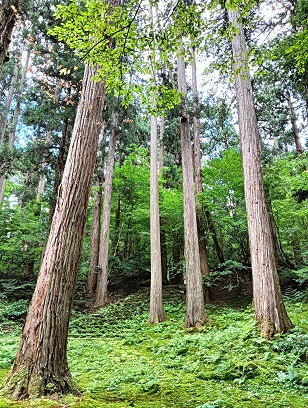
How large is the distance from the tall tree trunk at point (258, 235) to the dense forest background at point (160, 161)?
18cm

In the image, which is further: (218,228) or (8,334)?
(218,228)

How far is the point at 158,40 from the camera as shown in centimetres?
367

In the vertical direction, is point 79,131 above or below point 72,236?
above

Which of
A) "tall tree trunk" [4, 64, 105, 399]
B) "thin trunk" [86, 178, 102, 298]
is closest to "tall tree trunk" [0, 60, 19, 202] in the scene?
"thin trunk" [86, 178, 102, 298]

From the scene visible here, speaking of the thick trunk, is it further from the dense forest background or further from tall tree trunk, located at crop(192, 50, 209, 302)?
tall tree trunk, located at crop(192, 50, 209, 302)

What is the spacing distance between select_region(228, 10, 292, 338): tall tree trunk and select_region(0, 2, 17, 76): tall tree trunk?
3.85 metres

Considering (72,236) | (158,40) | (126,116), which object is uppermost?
(126,116)

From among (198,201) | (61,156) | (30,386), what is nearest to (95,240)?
(61,156)

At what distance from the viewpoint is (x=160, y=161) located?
16188 millimetres

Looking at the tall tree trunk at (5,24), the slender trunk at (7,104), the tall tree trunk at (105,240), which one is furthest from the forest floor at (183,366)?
the slender trunk at (7,104)

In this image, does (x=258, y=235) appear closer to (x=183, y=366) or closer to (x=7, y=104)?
(x=183, y=366)

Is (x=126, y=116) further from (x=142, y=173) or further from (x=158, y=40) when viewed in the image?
(x=158, y=40)

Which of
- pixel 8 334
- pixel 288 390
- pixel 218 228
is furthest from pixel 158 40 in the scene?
pixel 218 228

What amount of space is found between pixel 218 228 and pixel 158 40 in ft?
35.2
